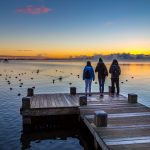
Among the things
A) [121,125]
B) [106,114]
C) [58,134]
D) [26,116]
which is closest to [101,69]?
[58,134]

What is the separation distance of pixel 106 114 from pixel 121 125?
1067mm

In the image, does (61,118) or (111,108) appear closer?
(111,108)

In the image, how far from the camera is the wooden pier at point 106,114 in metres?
10.9

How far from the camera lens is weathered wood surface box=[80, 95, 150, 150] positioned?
10555 millimetres

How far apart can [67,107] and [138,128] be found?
5683 millimetres

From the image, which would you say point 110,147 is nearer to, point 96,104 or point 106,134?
point 106,134

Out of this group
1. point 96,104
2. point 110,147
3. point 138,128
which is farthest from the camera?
point 96,104

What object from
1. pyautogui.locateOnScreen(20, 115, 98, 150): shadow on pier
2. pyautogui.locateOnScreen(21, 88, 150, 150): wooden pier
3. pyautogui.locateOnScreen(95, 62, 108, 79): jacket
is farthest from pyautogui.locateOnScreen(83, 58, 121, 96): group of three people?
pyautogui.locateOnScreen(20, 115, 98, 150): shadow on pier

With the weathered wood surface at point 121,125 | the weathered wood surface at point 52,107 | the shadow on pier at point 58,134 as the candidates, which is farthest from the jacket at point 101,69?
the shadow on pier at point 58,134

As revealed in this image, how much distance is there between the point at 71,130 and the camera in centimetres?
1800

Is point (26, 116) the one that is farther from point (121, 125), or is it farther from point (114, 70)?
point (114, 70)

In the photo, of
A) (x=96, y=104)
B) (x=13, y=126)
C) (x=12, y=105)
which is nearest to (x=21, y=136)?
(x=13, y=126)

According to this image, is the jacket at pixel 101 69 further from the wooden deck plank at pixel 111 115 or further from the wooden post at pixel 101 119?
the wooden post at pixel 101 119

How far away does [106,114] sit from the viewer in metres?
12.5
